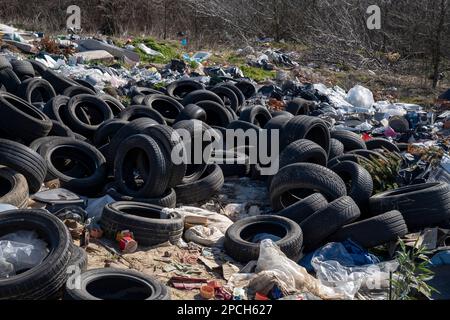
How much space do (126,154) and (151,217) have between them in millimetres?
1026

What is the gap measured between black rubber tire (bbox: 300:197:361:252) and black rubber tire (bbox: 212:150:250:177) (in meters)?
2.20

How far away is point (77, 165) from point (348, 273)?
13.2 feet

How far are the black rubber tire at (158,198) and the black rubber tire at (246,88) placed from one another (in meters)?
7.10

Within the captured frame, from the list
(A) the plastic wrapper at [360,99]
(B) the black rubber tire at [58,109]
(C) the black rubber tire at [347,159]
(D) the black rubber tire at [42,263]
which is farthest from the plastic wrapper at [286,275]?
(A) the plastic wrapper at [360,99]

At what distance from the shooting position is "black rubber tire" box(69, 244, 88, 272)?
4.98m

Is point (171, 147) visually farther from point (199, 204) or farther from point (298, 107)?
point (298, 107)

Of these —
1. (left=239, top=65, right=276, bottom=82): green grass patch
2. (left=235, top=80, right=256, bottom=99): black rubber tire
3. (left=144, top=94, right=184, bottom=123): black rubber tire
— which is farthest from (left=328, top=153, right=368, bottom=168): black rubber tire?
(left=239, top=65, right=276, bottom=82): green grass patch

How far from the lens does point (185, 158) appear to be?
7027mm

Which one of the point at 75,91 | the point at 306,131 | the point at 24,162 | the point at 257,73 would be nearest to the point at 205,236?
the point at 24,162

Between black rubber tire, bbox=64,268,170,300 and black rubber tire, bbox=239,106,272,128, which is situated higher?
black rubber tire, bbox=239,106,272,128

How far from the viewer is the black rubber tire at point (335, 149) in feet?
28.5

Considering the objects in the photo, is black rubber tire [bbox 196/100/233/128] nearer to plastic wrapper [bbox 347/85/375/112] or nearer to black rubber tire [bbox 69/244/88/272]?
plastic wrapper [bbox 347/85/375/112]

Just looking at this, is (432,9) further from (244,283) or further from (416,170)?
(244,283)

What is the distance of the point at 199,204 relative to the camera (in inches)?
297
